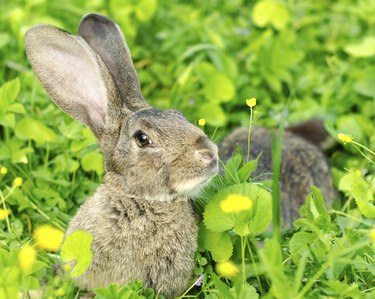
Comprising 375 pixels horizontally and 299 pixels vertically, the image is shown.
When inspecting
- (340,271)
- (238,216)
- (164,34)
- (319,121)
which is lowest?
(319,121)

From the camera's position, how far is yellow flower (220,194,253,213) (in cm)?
353

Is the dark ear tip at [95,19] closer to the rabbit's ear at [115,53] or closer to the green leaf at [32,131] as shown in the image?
the rabbit's ear at [115,53]

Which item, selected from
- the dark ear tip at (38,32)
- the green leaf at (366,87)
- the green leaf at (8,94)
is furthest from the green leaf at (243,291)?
the green leaf at (366,87)

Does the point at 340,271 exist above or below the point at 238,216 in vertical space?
below

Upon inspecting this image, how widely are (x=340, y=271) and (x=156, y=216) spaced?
1.02 m

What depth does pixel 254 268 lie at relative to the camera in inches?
142

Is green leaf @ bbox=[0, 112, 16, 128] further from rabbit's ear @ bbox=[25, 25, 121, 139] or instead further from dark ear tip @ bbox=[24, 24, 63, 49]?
dark ear tip @ bbox=[24, 24, 63, 49]

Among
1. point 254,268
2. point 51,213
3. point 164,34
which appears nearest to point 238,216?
point 254,268

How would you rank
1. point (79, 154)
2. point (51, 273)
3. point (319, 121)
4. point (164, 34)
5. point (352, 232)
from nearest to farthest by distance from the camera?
point (352, 232)
point (51, 273)
point (79, 154)
point (319, 121)
point (164, 34)

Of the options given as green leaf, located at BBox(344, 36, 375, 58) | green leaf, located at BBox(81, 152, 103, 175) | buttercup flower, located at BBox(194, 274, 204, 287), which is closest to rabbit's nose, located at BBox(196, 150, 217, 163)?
buttercup flower, located at BBox(194, 274, 204, 287)

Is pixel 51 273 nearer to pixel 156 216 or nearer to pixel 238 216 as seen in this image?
pixel 156 216

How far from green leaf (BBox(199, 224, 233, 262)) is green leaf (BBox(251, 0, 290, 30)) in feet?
11.6

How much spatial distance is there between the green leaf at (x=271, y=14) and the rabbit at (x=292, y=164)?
1.47 meters

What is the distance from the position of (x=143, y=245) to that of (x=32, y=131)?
141cm
